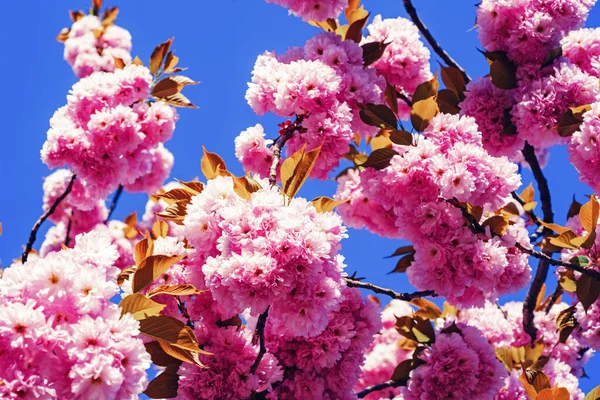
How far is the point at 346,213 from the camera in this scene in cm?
396

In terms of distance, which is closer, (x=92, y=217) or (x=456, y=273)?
(x=456, y=273)

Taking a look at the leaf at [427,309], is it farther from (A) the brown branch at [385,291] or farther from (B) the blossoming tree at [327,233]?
(A) the brown branch at [385,291]

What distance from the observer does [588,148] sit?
3.06 meters

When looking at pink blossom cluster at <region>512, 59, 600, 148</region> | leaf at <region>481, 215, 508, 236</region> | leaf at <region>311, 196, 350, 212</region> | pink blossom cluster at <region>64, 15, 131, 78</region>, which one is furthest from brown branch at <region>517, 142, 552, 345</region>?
pink blossom cluster at <region>64, 15, 131, 78</region>

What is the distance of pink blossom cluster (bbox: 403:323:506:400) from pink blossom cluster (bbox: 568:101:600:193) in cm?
104

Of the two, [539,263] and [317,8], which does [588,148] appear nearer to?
[539,263]

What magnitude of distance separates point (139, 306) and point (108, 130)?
1.91 metres

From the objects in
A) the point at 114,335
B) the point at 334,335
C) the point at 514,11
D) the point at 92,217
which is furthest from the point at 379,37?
the point at 92,217

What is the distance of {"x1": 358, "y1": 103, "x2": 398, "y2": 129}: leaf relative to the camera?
3.12 metres

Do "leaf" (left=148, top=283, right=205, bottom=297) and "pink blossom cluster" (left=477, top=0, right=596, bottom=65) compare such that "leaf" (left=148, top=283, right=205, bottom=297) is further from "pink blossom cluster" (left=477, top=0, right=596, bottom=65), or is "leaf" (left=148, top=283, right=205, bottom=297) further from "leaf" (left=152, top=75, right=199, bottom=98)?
"pink blossom cluster" (left=477, top=0, right=596, bottom=65)

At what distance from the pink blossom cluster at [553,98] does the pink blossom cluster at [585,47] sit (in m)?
0.13

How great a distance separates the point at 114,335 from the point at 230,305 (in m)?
0.46

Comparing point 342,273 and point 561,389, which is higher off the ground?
point 342,273

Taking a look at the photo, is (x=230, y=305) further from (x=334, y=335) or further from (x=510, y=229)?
(x=510, y=229)
